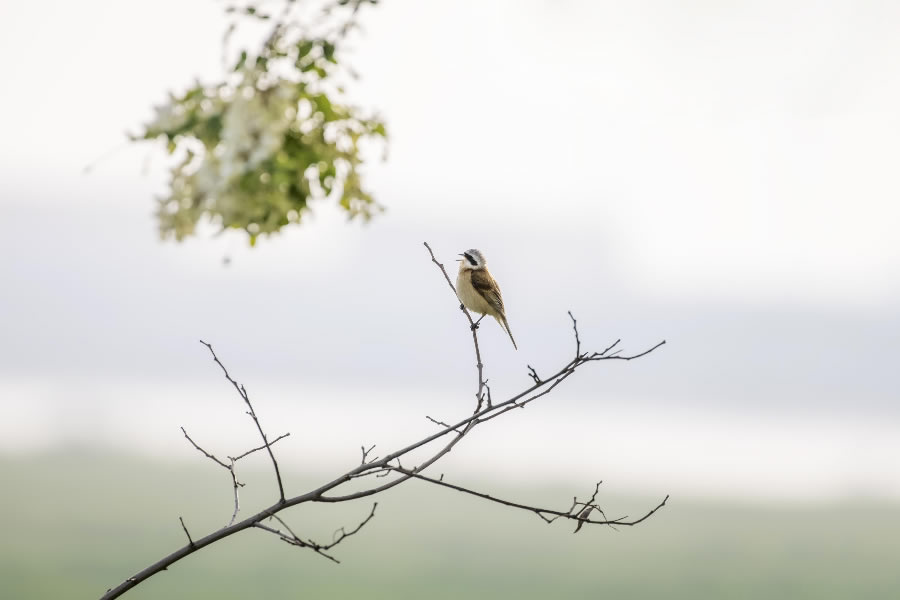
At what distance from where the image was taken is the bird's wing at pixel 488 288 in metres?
8.72

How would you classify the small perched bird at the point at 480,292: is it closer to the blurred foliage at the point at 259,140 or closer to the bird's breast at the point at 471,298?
the bird's breast at the point at 471,298

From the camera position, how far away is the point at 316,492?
13.1 feet

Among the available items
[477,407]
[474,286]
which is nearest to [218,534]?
[477,407]

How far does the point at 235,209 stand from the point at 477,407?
2.02 meters

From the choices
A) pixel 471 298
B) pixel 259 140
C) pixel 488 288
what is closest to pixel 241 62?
pixel 259 140

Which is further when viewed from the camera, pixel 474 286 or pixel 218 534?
pixel 474 286

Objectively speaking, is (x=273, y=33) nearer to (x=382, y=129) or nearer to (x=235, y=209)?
(x=382, y=129)

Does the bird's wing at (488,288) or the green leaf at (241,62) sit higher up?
the bird's wing at (488,288)

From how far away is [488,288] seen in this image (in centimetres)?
887

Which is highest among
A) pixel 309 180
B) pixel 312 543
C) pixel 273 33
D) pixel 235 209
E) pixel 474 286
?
pixel 474 286

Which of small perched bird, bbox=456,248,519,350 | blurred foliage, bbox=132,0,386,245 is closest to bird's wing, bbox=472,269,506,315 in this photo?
small perched bird, bbox=456,248,519,350

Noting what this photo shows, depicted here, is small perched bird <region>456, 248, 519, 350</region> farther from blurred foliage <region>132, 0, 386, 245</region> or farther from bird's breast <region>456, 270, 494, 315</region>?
blurred foliage <region>132, 0, 386, 245</region>

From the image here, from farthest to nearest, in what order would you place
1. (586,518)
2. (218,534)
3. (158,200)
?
(586,518) < (218,534) < (158,200)

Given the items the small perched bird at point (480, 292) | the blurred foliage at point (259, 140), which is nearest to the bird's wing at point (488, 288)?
the small perched bird at point (480, 292)
